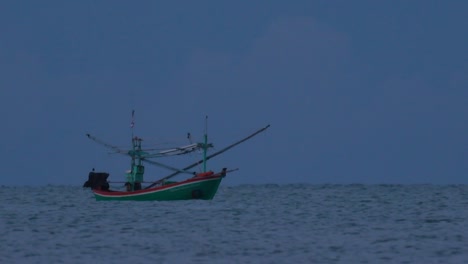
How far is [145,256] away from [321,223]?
20.7m

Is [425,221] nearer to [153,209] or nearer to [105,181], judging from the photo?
[153,209]

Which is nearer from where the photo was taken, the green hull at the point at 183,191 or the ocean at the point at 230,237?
the ocean at the point at 230,237

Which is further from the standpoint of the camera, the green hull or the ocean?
the green hull

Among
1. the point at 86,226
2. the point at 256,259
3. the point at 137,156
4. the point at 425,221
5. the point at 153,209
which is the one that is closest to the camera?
the point at 256,259

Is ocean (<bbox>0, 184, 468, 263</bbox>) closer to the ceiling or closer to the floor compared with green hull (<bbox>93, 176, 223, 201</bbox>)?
closer to the floor

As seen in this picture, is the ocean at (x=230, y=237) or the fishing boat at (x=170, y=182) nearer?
the ocean at (x=230, y=237)

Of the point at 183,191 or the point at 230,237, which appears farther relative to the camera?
the point at 183,191

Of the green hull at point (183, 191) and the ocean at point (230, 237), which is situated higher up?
the green hull at point (183, 191)

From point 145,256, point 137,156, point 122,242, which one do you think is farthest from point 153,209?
point 145,256

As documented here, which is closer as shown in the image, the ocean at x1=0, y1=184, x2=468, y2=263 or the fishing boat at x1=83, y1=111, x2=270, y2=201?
the ocean at x1=0, y1=184, x2=468, y2=263

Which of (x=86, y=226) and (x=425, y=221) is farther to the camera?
(x=425, y=221)

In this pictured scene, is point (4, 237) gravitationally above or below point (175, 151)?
below

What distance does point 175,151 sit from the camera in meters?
77.8

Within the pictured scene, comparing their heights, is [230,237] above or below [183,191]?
below
